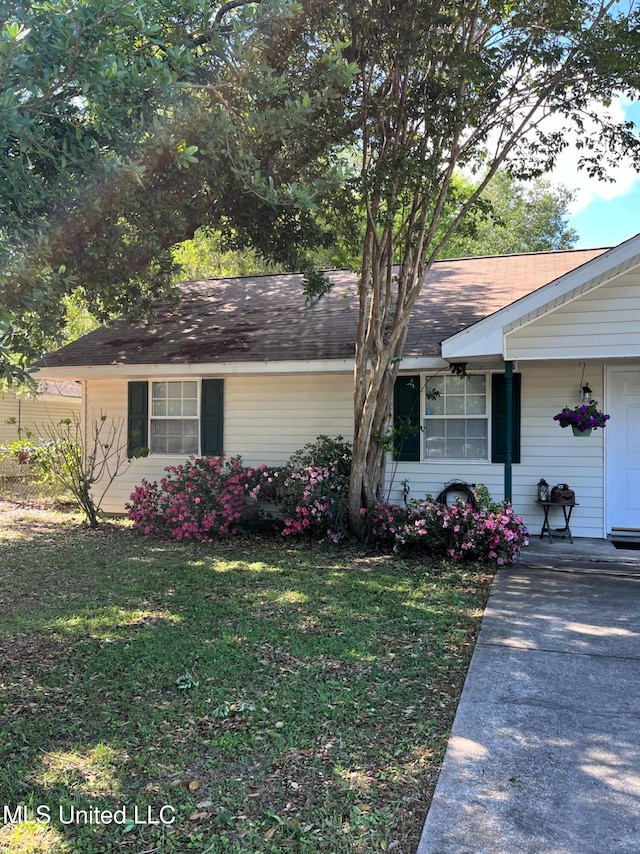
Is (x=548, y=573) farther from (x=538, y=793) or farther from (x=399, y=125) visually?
(x=399, y=125)

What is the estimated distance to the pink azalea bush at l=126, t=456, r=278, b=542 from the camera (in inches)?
350

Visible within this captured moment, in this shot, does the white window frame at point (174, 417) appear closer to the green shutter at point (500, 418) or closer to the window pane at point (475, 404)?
the window pane at point (475, 404)

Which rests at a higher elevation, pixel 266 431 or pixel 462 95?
pixel 462 95

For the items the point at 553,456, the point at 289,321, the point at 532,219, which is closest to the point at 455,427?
the point at 553,456

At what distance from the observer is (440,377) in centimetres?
906

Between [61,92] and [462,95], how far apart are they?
483 centimetres

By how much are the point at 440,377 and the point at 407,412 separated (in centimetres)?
70

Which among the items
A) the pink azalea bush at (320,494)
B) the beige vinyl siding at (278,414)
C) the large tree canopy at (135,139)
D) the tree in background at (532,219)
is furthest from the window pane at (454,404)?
the tree in background at (532,219)

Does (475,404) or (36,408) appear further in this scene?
(36,408)

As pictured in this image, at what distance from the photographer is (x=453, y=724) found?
138 inches

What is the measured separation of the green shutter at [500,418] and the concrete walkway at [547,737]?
120 inches

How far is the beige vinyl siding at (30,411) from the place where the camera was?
20.4 meters

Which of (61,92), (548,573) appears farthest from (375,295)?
(61,92)

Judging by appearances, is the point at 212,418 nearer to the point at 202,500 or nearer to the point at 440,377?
the point at 202,500
